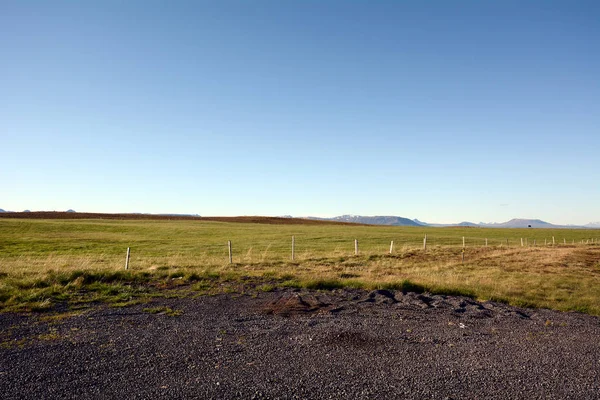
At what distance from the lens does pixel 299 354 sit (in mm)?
8859

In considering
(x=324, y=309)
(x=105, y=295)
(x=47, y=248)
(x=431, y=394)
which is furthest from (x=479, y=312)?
(x=47, y=248)

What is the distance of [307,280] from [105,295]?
8.17 metres

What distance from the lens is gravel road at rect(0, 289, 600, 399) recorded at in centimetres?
711

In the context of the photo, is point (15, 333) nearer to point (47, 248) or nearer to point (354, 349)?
point (354, 349)

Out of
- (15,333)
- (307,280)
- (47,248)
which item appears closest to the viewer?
(15,333)

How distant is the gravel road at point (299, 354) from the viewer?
7.11 m

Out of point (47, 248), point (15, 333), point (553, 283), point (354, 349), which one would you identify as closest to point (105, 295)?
point (15, 333)

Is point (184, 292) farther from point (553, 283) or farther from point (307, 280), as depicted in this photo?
point (553, 283)

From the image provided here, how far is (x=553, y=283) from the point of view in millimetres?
22391

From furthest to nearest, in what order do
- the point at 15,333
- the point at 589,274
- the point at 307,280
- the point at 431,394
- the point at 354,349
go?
the point at 589,274 < the point at 307,280 < the point at 15,333 < the point at 354,349 < the point at 431,394

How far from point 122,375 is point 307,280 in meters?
11.9

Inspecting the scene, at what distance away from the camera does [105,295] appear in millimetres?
15547

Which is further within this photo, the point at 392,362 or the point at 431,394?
the point at 392,362

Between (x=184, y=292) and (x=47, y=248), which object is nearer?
(x=184, y=292)
